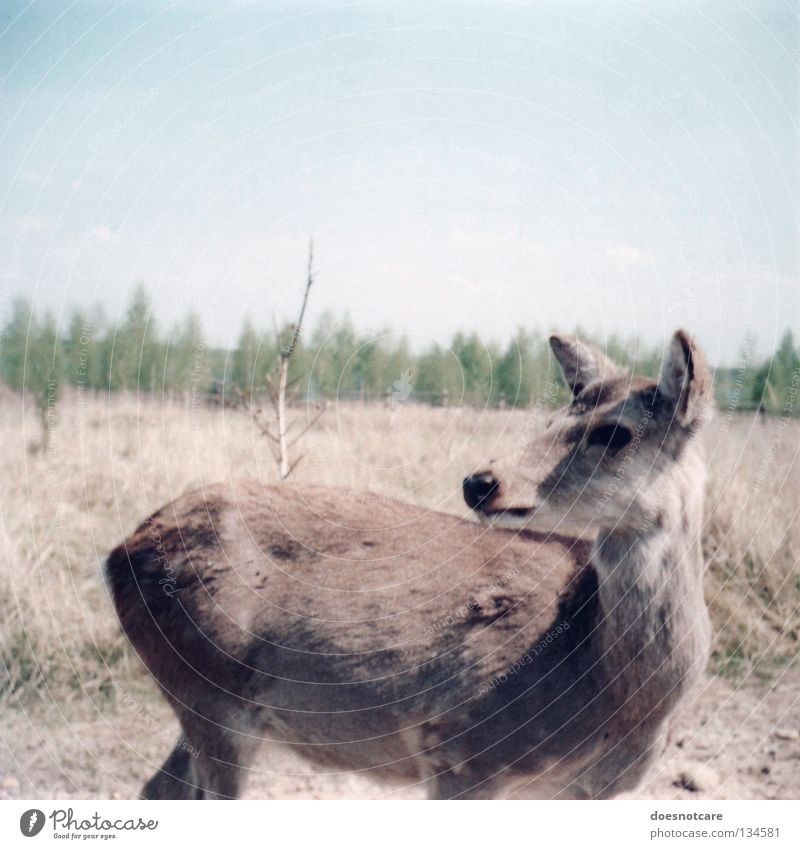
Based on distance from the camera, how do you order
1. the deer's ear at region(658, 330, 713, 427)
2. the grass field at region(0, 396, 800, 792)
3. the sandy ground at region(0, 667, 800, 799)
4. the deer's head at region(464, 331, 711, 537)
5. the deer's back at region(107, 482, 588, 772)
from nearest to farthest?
the deer's ear at region(658, 330, 713, 427), the deer's head at region(464, 331, 711, 537), the deer's back at region(107, 482, 588, 772), the sandy ground at region(0, 667, 800, 799), the grass field at region(0, 396, 800, 792)

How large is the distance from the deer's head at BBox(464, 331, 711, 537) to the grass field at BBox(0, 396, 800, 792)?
966 mm

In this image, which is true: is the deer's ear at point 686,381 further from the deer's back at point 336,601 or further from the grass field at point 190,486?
the grass field at point 190,486

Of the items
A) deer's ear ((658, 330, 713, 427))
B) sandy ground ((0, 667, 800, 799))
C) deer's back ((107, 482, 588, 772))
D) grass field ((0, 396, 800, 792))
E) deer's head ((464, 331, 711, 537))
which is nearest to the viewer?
deer's ear ((658, 330, 713, 427))

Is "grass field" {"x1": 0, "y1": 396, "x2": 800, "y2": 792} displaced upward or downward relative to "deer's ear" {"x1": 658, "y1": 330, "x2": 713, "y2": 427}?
downward

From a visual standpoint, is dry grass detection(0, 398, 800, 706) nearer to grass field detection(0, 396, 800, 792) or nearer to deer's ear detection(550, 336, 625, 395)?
grass field detection(0, 396, 800, 792)

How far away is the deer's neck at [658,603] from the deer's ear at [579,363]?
1.56 feet

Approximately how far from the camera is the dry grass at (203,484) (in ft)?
14.6

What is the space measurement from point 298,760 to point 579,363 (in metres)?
1.96

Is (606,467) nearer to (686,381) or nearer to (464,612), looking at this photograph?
(686,381)

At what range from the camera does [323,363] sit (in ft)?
13.6

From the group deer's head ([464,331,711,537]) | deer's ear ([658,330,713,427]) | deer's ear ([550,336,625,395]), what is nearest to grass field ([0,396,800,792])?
deer's ear ([550,336,625,395])

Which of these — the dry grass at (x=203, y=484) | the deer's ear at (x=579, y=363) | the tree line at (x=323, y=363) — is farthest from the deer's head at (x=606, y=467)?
the dry grass at (x=203, y=484)

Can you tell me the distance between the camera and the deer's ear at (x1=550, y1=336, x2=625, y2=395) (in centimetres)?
334
